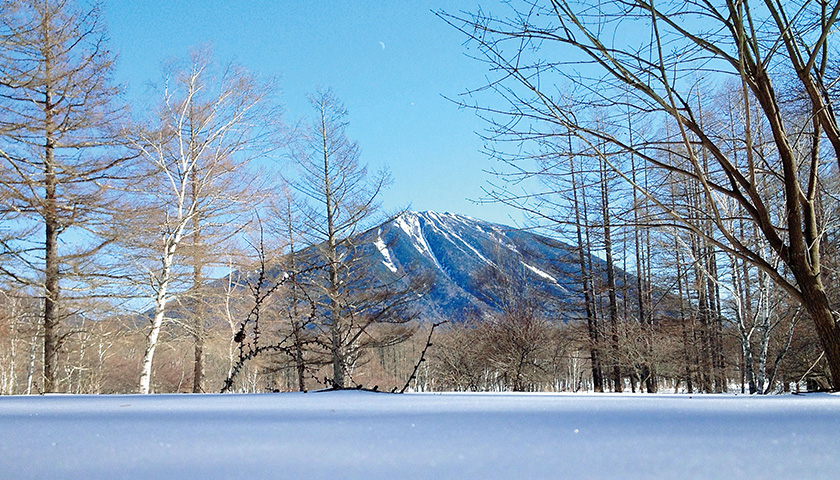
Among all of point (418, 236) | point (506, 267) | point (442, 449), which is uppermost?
point (418, 236)

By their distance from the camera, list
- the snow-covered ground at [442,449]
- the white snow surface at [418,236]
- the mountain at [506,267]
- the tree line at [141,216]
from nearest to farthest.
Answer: the snow-covered ground at [442,449]
the tree line at [141,216]
the mountain at [506,267]
the white snow surface at [418,236]

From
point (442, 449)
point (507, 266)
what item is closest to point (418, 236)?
point (507, 266)

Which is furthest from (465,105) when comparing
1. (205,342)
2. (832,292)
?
(205,342)

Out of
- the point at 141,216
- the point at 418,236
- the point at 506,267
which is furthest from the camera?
the point at 418,236

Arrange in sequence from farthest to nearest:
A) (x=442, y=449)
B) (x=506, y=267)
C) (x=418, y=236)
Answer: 1. (x=418, y=236)
2. (x=506, y=267)
3. (x=442, y=449)

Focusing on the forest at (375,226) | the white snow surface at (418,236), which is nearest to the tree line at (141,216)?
the forest at (375,226)

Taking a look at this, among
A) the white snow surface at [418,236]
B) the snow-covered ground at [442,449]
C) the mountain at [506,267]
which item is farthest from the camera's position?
the white snow surface at [418,236]

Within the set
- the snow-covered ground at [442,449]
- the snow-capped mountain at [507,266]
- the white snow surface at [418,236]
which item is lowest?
the snow-covered ground at [442,449]

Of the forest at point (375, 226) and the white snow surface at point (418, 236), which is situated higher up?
the white snow surface at point (418, 236)

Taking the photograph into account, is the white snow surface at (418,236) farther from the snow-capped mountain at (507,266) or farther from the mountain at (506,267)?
the mountain at (506,267)

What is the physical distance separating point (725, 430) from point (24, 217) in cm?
933

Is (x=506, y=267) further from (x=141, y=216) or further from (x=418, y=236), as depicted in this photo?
(x=418, y=236)

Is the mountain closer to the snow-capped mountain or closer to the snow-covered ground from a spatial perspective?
the snow-capped mountain

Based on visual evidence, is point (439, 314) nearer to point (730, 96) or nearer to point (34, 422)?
point (730, 96)
